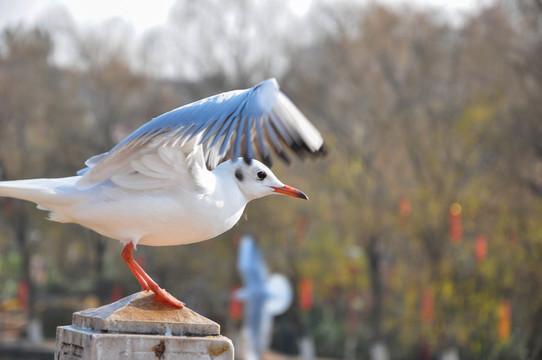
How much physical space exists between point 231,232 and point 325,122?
13.4 ft

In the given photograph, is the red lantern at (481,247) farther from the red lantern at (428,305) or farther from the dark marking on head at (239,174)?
the dark marking on head at (239,174)

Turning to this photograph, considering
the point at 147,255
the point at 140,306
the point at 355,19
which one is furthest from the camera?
the point at 147,255

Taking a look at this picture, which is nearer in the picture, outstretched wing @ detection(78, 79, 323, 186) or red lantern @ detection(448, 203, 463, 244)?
outstretched wing @ detection(78, 79, 323, 186)

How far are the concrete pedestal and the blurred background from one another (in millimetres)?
12220

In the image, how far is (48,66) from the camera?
25.1 m

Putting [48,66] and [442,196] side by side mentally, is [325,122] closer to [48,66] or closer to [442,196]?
[442,196]

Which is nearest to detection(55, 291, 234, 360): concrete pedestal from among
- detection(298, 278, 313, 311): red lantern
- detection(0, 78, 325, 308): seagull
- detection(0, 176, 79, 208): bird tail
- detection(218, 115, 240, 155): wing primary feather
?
detection(0, 78, 325, 308): seagull

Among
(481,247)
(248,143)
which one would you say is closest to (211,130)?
(248,143)

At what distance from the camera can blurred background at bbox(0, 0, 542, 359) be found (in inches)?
683

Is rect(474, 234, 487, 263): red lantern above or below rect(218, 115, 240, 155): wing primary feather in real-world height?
above

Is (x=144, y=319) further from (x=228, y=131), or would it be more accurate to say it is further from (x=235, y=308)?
(x=235, y=308)

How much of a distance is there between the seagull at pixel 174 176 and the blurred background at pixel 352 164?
39.1 ft

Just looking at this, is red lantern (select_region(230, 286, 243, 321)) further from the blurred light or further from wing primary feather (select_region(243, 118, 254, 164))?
wing primary feather (select_region(243, 118, 254, 164))

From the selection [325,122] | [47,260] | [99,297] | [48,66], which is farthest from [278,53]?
[47,260]
